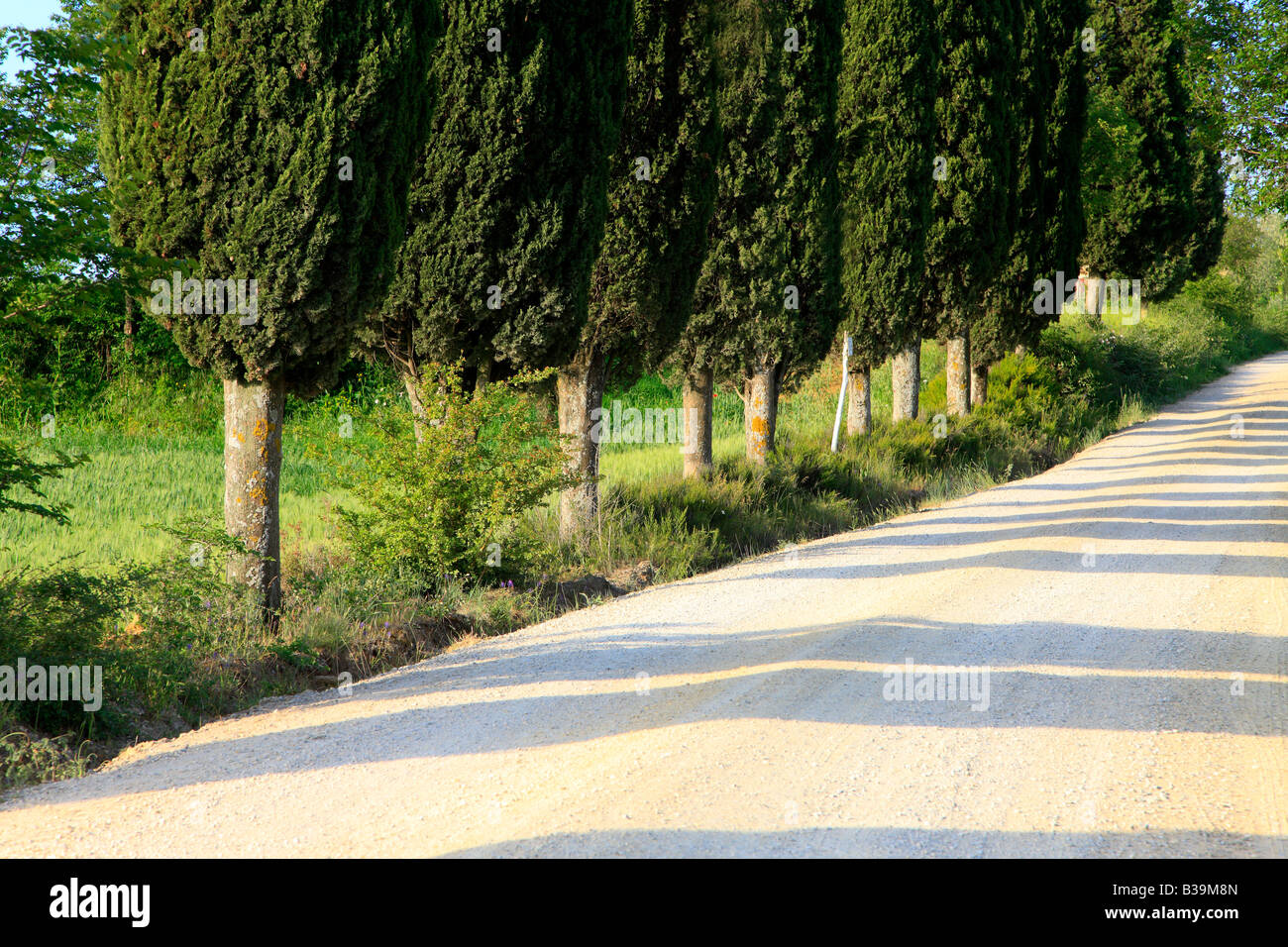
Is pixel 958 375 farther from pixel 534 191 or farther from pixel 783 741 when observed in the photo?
pixel 783 741

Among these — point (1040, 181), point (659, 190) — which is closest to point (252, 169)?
point (659, 190)

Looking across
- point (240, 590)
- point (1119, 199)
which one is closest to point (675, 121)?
point (240, 590)

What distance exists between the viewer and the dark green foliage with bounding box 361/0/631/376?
9.73 meters

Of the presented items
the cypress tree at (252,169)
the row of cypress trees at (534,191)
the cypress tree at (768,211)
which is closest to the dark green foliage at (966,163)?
the row of cypress trees at (534,191)

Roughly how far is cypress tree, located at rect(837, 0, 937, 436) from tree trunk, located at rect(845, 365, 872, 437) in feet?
0.08

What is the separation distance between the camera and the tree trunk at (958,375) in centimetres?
2178

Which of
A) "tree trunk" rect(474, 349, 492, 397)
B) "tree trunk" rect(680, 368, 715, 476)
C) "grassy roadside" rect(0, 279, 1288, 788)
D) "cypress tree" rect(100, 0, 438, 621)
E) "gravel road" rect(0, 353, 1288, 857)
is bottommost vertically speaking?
"gravel road" rect(0, 353, 1288, 857)

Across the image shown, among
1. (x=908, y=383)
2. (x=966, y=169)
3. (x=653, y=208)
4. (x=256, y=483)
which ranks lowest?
(x=256, y=483)

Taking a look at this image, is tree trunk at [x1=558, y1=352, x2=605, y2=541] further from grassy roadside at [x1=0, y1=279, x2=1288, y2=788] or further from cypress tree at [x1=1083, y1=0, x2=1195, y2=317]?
cypress tree at [x1=1083, y1=0, x2=1195, y2=317]

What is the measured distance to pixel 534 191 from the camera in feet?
32.7

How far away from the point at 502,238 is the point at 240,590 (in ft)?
14.6

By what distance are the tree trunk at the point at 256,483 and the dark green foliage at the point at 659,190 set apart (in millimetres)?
4463

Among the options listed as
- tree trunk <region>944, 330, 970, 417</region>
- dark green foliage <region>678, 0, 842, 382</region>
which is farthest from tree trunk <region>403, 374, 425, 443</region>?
tree trunk <region>944, 330, 970, 417</region>

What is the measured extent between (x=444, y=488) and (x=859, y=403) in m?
11.3
